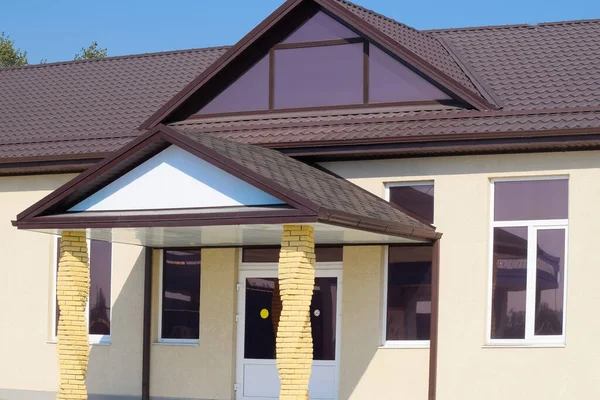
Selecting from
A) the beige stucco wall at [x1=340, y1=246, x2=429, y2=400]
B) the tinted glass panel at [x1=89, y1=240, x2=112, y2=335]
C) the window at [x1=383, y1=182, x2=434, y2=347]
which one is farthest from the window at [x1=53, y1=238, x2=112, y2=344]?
the window at [x1=383, y1=182, x2=434, y2=347]

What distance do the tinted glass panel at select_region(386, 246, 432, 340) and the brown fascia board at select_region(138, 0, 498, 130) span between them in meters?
2.24

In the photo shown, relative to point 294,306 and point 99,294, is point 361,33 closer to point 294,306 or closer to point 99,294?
point 294,306

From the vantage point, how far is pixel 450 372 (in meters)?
14.8

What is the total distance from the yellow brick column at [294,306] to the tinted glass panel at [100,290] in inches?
217

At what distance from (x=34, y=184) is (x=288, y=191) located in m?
6.96

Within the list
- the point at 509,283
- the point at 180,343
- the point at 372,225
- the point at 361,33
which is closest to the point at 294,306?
the point at 372,225

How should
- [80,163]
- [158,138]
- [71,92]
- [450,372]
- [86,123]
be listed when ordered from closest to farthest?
1. [158,138]
2. [450,372]
3. [80,163]
4. [86,123]
5. [71,92]

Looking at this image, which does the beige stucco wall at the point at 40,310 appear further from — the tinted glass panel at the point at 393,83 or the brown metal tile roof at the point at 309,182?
the tinted glass panel at the point at 393,83

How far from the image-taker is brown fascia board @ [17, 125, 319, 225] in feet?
41.2

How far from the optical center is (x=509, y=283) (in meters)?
14.8

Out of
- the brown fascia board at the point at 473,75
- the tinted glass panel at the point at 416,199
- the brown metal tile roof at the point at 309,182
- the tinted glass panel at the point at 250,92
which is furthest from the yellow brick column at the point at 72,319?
the brown fascia board at the point at 473,75

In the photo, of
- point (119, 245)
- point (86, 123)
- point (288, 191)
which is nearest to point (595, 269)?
point (288, 191)

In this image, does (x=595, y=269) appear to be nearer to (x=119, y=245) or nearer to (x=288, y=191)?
(x=288, y=191)

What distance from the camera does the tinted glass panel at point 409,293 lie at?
1530cm
